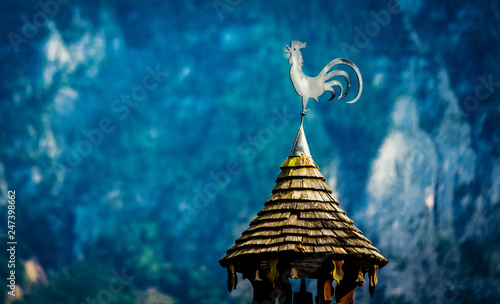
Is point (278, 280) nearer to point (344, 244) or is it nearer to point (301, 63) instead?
point (344, 244)

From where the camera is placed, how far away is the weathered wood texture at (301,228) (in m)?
12.5

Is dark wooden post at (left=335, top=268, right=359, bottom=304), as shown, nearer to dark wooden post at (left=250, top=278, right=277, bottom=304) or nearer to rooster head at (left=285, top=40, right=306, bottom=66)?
dark wooden post at (left=250, top=278, right=277, bottom=304)

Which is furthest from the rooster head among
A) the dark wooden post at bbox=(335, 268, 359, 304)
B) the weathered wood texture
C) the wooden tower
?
the dark wooden post at bbox=(335, 268, 359, 304)

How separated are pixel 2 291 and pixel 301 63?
2339 cm

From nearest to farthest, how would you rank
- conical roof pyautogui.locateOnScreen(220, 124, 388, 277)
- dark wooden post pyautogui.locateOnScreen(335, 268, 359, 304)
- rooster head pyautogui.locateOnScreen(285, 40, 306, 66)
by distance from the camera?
conical roof pyautogui.locateOnScreen(220, 124, 388, 277), dark wooden post pyautogui.locateOnScreen(335, 268, 359, 304), rooster head pyautogui.locateOnScreen(285, 40, 306, 66)

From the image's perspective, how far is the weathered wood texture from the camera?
1250 cm

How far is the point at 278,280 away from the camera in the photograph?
41.9ft

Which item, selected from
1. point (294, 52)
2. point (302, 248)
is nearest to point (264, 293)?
point (302, 248)

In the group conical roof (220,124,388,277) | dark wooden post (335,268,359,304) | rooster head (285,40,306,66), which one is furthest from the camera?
rooster head (285,40,306,66)

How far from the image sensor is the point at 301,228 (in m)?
12.7

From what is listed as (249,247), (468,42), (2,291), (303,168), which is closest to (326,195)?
(303,168)

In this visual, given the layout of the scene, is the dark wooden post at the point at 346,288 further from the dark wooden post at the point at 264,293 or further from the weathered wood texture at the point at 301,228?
the dark wooden post at the point at 264,293

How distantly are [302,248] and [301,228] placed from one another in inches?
16.4

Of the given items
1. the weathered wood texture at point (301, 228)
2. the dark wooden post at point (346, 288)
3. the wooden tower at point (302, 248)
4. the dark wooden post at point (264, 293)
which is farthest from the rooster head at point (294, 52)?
the dark wooden post at point (264, 293)
